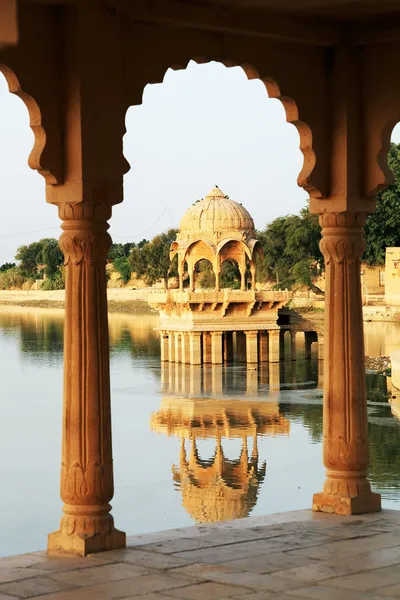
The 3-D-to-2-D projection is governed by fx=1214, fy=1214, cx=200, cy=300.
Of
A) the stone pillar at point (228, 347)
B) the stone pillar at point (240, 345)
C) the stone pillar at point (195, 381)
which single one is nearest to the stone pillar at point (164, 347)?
the stone pillar at point (228, 347)

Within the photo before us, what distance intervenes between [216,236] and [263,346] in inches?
145

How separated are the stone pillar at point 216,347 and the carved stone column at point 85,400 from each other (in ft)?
90.6

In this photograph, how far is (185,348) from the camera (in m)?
34.3

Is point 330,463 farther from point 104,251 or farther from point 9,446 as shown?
point 9,446

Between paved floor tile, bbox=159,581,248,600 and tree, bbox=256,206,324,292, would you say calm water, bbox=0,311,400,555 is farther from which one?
tree, bbox=256,206,324,292

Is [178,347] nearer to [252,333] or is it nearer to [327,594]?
[252,333]

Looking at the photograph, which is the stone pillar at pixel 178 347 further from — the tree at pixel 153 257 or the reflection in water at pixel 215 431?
the tree at pixel 153 257

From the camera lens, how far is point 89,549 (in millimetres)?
5855

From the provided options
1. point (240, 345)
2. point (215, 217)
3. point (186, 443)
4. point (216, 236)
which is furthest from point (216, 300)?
point (186, 443)

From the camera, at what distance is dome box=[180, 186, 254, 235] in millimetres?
34000

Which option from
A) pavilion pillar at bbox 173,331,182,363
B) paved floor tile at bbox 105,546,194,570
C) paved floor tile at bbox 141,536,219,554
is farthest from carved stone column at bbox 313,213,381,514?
pavilion pillar at bbox 173,331,182,363

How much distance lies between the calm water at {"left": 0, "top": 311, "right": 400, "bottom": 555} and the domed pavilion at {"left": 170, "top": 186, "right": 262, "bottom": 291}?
3.15 meters

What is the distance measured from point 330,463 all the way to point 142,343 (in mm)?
37841

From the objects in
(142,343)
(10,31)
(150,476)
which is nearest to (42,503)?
(150,476)
